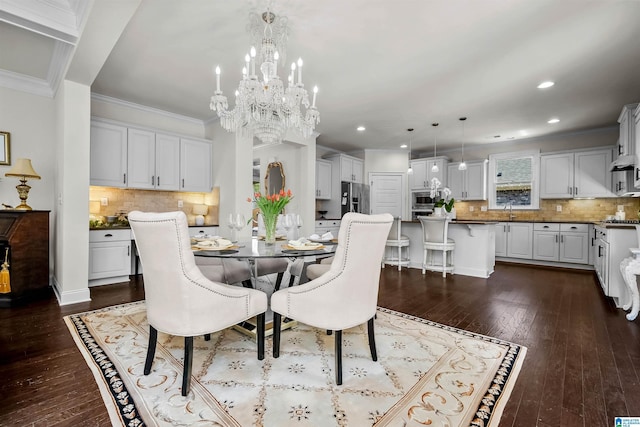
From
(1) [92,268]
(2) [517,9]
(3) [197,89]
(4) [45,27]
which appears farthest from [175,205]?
(2) [517,9]

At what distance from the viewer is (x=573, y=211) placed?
6090 millimetres

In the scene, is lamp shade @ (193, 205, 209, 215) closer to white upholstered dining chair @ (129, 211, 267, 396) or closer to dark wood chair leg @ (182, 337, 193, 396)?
white upholstered dining chair @ (129, 211, 267, 396)

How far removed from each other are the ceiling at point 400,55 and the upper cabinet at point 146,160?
0.51 m

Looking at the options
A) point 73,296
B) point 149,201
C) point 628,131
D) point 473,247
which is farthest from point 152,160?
point 628,131

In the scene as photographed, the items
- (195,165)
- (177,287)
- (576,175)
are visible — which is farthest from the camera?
(576,175)

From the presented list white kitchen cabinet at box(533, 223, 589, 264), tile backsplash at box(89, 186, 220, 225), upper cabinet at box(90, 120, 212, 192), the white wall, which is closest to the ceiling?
the white wall

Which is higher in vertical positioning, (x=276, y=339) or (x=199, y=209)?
(x=199, y=209)

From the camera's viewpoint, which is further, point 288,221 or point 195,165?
point 195,165

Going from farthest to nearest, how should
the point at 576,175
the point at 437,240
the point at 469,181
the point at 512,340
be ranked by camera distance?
the point at 469,181
the point at 576,175
the point at 437,240
the point at 512,340

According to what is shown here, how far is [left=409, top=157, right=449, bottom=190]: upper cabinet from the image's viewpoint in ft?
23.9

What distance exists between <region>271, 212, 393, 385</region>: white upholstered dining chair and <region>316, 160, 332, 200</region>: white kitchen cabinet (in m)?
4.77

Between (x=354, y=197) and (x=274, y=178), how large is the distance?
6.55 ft

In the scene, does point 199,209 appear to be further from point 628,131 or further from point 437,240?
point 628,131

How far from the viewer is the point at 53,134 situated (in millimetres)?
3850
